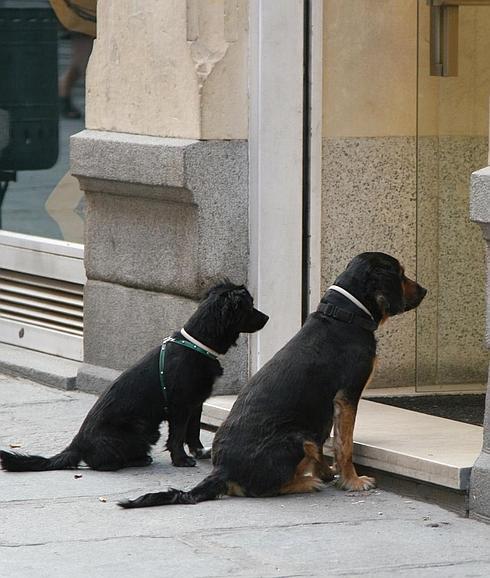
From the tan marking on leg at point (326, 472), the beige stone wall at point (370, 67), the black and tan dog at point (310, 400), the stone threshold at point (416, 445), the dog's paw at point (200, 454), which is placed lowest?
the dog's paw at point (200, 454)

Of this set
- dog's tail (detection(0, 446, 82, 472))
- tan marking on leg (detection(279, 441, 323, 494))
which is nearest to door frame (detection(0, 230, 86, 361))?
dog's tail (detection(0, 446, 82, 472))

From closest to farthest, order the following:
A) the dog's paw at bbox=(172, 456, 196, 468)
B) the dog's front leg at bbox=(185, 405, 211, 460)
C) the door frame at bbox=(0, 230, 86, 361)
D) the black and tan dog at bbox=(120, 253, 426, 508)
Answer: the black and tan dog at bbox=(120, 253, 426, 508), the dog's paw at bbox=(172, 456, 196, 468), the dog's front leg at bbox=(185, 405, 211, 460), the door frame at bbox=(0, 230, 86, 361)

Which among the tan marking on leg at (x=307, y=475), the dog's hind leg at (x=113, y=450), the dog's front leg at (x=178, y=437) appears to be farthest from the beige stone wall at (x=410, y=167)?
the tan marking on leg at (x=307, y=475)

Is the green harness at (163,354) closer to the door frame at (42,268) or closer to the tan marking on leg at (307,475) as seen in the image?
the tan marking on leg at (307,475)

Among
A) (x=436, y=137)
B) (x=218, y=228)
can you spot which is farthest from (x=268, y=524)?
(x=436, y=137)

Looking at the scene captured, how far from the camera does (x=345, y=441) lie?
6.71 m

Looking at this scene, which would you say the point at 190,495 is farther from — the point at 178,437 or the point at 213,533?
the point at 178,437

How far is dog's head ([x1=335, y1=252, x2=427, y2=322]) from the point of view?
6723 mm

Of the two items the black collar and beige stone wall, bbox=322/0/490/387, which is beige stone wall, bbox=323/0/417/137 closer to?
beige stone wall, bbox=322/0/490/387

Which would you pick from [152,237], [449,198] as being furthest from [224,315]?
[449,198]

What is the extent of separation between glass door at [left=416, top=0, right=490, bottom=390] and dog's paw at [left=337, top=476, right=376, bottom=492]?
164 cm

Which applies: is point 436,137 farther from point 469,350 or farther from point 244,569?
point 244,569

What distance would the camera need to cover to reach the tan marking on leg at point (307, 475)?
6629mm

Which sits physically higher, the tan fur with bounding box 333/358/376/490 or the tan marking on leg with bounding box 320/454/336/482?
the tan fur with bounding box 333/358/376/490
